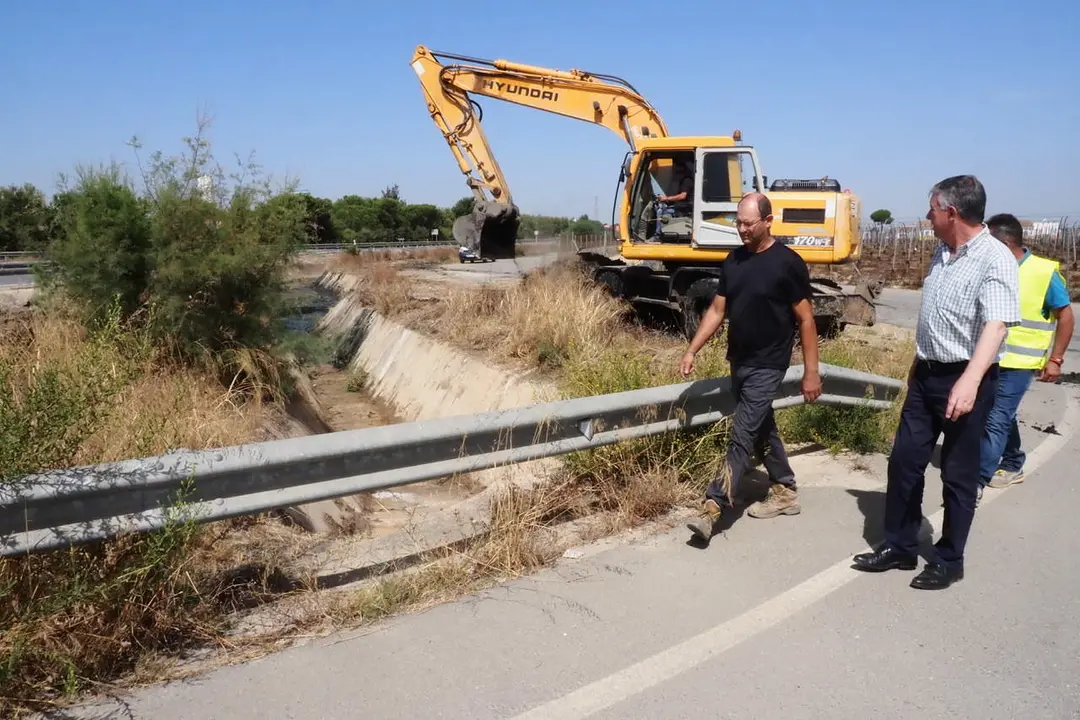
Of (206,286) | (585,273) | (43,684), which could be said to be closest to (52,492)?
(43,684)

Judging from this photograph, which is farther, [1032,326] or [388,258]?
[388,258]

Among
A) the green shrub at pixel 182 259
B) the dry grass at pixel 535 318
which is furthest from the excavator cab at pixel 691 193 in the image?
the green shrub at pixel 182 259

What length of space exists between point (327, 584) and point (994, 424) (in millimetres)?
4540

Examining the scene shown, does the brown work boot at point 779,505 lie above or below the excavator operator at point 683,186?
below

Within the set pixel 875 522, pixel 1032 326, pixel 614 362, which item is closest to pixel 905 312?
pixel 1032 326

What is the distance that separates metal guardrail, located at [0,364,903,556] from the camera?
3205mm

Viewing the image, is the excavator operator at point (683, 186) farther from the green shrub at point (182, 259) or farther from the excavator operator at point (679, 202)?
the green shrub at point (182, 259)

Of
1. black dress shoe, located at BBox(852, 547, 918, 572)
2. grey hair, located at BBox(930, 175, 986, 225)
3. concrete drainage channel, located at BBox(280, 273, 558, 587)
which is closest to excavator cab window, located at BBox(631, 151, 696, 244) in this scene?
concrete drainage channel, located at BBox(280, 273, 558, 587)

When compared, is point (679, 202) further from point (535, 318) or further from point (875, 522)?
point (875, 522)

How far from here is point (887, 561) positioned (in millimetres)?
4383

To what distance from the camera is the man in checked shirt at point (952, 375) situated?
401cm

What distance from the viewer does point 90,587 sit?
3.30m

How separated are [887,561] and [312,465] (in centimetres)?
297

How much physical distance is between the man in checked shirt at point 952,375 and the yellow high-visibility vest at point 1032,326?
2.04 meters
